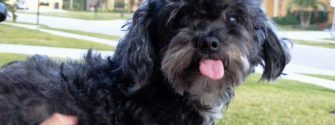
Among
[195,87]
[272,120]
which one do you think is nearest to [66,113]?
[195,87]

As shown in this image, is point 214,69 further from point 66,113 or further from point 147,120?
point 66,113

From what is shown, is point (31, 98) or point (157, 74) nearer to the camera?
point (31, 98)

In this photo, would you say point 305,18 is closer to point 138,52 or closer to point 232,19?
point 232,19

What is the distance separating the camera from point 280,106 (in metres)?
8.80

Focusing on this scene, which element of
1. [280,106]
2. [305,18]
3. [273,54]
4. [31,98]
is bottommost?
[305,18]

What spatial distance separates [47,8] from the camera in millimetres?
77625

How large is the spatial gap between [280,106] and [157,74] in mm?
5579

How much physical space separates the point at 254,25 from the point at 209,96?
471mm

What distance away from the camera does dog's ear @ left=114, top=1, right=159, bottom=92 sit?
3.37 m

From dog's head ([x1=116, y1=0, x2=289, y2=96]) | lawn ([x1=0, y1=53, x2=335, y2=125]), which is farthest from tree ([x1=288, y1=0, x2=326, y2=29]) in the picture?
dog's head ([x1=116, y1=0, x2=289, y2=96])

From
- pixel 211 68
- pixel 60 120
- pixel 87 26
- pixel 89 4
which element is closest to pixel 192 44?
pixel 211 68

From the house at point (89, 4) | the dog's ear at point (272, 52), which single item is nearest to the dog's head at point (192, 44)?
the dog's ear at point (272, 52)

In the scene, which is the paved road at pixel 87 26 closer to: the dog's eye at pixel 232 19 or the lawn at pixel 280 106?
the lawn at pixel 280 106

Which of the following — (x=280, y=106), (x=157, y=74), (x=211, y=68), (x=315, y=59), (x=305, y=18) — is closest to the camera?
(x=211, y=68)
